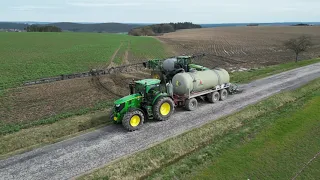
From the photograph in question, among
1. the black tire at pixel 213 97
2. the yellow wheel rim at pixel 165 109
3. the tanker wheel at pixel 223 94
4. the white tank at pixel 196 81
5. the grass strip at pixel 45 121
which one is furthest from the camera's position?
the tanker wheel at pixel 223 94

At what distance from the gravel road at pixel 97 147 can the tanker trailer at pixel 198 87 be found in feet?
2.13

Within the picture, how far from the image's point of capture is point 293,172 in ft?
41.7

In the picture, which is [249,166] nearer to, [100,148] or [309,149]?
[309,149]

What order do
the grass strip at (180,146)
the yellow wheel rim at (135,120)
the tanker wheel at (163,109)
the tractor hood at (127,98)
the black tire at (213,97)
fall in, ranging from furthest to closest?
the black tire at (213,97), the tanker wheel at (163,109), the tractor hood at (127,98), the yellow wheel rim at (135,120), the grass strip at (180,146)

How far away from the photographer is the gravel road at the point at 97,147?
12820 millimetres

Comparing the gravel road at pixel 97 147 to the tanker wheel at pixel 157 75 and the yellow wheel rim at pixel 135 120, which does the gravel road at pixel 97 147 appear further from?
the tanker wheel at pixel 157 75

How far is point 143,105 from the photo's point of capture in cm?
1791

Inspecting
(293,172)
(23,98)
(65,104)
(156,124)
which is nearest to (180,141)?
(156,124)

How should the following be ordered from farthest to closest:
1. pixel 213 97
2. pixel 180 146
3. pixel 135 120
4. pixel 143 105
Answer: pixel 213 97 → pixel 143 105 → pixel 135 120 → pixel 180 146

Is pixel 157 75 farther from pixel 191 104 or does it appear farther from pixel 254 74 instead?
pixel 254 74

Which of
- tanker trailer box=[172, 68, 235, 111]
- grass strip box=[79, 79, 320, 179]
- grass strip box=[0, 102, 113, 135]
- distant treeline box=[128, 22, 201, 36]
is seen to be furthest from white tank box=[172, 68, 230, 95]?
distant treeline box=[128, 22, 201, 36]

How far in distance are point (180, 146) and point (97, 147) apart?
4.45 metres

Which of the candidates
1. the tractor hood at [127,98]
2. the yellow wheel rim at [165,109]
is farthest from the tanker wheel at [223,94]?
the tractor hood at [127,98]

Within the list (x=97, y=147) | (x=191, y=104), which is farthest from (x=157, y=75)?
(x=97, y=147)
